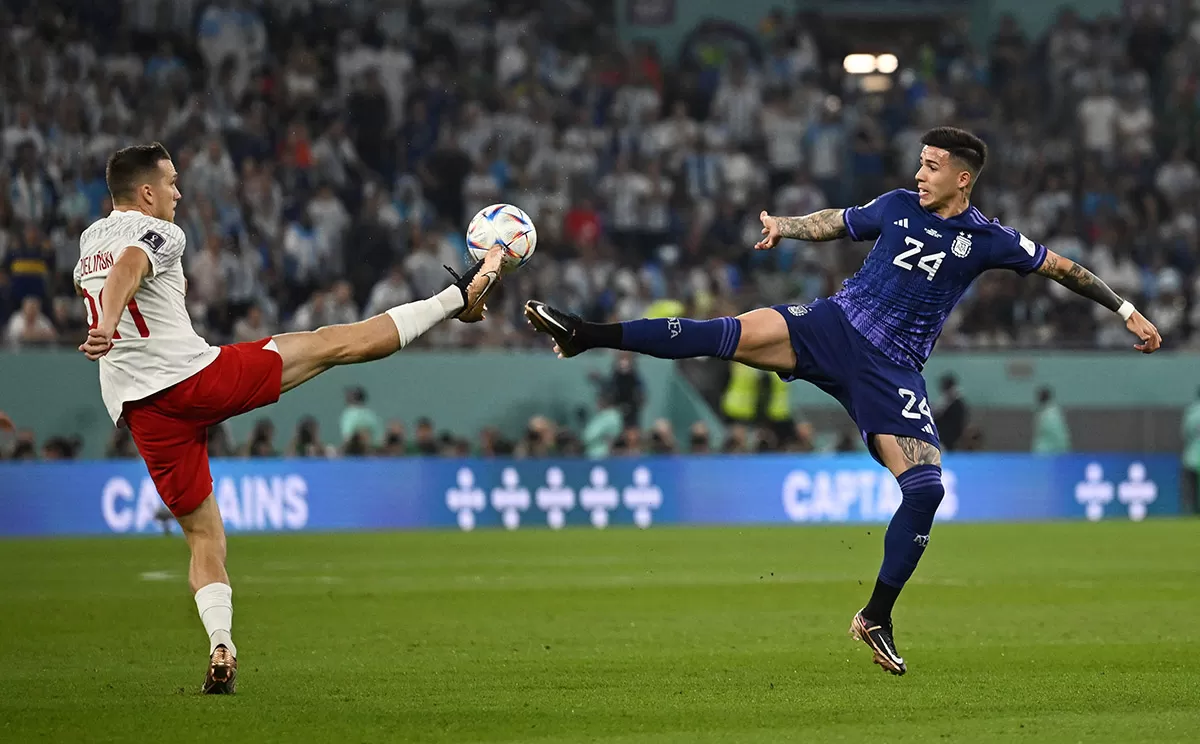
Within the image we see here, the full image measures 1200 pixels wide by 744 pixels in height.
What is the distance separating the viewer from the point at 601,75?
89.5ft

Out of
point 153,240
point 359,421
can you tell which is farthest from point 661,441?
point 153,240

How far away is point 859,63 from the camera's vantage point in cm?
2983

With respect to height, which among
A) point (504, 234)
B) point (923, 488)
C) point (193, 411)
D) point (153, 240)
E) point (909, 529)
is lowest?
point (909, 529)

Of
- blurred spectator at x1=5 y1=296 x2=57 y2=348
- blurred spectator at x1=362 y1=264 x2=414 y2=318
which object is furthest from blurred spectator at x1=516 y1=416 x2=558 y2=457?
blurred spectator at x1=5 y1=296 x2=57 y2=348

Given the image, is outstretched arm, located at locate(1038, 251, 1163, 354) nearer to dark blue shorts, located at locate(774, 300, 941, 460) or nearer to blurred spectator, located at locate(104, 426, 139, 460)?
dark blue shorts, located at locate(774, 300, 941, 460)

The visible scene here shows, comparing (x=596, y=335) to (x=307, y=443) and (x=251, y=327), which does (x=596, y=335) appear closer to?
(x=307, y=443)

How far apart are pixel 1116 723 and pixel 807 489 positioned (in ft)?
49.5

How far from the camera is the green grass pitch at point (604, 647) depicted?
6.57 m

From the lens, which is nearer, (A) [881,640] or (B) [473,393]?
(A) [881,640]

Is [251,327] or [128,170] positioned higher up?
[251,327]

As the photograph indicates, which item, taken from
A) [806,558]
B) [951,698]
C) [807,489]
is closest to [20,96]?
[807,489]

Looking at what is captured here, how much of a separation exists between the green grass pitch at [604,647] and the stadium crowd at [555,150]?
246 inches

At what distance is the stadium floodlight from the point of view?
29.5 meters

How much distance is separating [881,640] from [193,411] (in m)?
3.15
